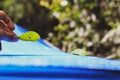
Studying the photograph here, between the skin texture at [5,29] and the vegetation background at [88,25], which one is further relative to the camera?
the vegetation background at [88,25]

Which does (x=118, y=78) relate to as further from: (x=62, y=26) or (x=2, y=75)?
(x=62, y=26)

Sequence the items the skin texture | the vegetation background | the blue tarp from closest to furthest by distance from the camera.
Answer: the blue tarp
the skin texture
the vegetation background

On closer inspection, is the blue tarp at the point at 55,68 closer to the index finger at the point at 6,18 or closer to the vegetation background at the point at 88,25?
the index finger at the point at 6,18

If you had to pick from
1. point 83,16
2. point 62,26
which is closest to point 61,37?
point 62,26

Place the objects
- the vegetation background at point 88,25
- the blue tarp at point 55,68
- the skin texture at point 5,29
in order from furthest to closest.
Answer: the vegetation background at point 88,25, the skin texture at point 5,29, the blue tarp at point 55,68

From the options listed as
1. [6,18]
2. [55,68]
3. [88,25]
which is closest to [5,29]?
[6,18]

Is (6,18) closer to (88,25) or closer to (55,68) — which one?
(55,68)

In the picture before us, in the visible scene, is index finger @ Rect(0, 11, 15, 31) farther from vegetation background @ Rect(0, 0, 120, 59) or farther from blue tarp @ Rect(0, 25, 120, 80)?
vegetation background @ Rect(0, 0, 120, 59)

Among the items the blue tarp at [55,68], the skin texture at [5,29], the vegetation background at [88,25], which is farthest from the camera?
the vegetation background at [88,25]

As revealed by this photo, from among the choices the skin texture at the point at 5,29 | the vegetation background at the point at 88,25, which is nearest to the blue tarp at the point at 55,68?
the skin texture at the point at 5,29

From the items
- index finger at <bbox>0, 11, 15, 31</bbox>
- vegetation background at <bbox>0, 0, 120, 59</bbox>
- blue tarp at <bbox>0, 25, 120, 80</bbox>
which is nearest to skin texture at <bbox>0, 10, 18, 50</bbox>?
index finger at <bbox>0, 11, 15, 31</bbox>

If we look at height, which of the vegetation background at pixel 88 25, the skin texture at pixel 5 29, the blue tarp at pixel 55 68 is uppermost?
the vegetation background at pixel 88 25
